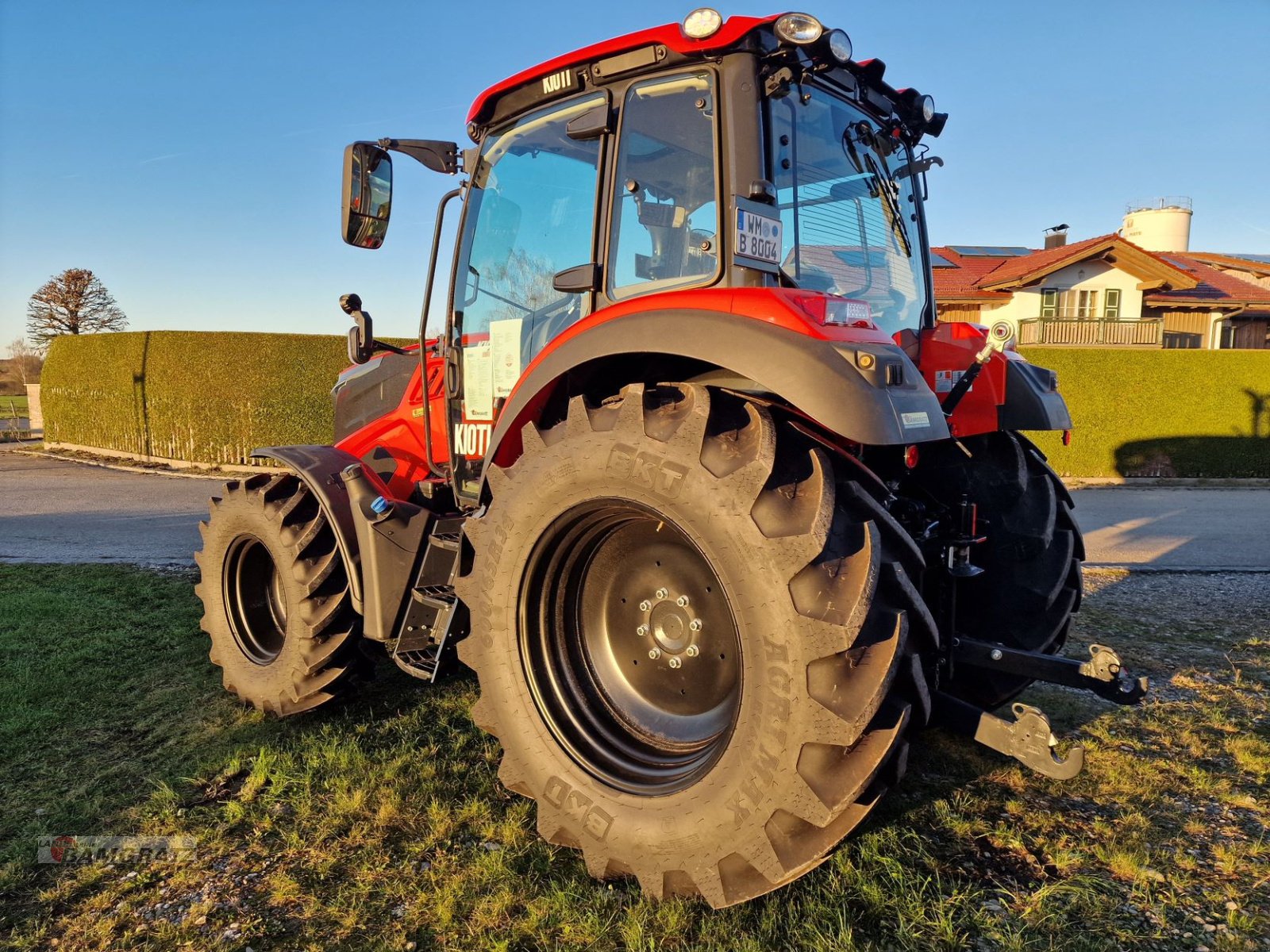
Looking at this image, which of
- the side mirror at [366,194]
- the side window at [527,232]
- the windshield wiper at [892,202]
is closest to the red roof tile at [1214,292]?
the windshield wiper at [892,202]


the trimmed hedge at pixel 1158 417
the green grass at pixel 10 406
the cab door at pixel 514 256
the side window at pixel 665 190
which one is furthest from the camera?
the green grass at pixel 10 406

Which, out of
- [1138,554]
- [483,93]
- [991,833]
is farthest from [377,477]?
[1138,554]

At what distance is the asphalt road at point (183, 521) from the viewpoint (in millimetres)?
8070

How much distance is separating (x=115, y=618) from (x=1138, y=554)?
9064mm

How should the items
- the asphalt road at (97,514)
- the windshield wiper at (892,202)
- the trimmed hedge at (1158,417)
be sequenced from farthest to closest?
the trimmed hedge at (1158,417) → the asphalt road at (97,514) → the windshield wiper at (892,202)

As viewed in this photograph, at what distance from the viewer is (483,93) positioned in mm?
3223

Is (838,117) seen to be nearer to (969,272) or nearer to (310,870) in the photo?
→ (310,870)

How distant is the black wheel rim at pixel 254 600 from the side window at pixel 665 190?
7.69 feet

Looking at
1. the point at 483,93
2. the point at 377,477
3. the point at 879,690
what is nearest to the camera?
the point at 879,690

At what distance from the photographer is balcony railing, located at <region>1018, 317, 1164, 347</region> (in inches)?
983

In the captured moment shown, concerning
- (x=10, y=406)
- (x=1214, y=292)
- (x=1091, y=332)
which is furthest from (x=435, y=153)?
(x=10, y=406)

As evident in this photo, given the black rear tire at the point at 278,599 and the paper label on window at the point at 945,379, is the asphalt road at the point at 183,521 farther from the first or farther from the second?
the paper label on window at the point at 945,379

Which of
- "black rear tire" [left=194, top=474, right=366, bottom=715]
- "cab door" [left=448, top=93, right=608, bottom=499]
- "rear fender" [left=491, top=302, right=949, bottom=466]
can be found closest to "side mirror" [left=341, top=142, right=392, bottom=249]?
"cab door" [left=448, top=93, right=608, bottom=499]

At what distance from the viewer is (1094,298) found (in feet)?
84.6
